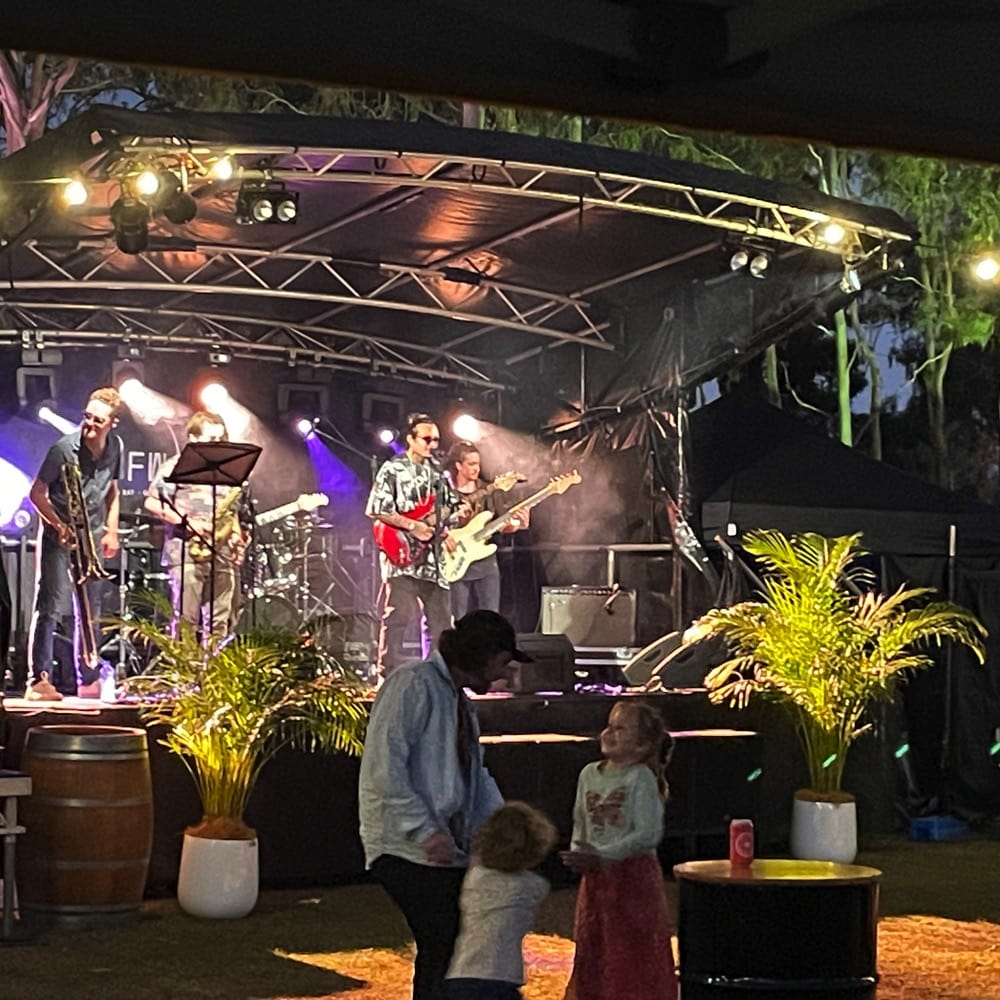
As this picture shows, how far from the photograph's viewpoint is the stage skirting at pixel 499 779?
10164mm

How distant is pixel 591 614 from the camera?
15570mm

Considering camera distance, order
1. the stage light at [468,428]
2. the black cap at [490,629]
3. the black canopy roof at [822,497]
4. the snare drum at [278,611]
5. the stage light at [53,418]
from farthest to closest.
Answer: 1. the stage light at [468,428]
2. the stage light at [53,418]
3. the snare drum at [278,611]
4. the black canopy roof at [822,497]
5. the black cap at [490,629]

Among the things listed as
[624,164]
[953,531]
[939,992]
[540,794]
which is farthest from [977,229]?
[939,992]

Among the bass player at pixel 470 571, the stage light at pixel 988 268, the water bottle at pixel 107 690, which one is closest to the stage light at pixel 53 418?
the bass player at pixel 470 571

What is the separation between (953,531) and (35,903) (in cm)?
830

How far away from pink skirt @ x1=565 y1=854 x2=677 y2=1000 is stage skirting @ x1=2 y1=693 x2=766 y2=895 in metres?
4.30

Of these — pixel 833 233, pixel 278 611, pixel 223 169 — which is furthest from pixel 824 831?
pixel 278 611

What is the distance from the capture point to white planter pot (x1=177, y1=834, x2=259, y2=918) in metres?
9.62

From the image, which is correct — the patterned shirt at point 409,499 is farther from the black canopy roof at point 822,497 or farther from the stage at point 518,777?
the black canopy roof at point 822,497

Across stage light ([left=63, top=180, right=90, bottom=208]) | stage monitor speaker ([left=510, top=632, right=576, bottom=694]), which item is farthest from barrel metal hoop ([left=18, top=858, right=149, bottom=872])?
stage light ([left=63, top=180, right=90, bottom=208])

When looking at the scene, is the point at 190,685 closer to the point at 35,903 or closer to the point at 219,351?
the point at 35,903

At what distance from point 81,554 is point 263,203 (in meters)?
2.41

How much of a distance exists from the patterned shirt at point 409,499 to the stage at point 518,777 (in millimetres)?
1763

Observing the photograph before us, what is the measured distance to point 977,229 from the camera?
96.9 ft
